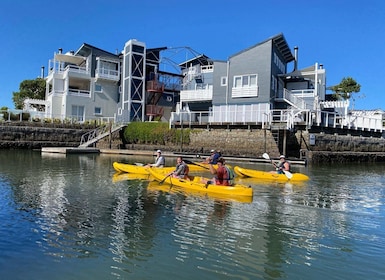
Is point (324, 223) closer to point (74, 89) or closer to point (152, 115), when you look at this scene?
point (152, 115)

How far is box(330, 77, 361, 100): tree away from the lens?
49.7 m

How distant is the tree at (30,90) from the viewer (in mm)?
57406

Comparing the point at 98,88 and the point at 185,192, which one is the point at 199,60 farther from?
the point at 185,192

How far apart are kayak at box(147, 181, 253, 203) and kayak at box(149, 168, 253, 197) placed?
0.13 metres

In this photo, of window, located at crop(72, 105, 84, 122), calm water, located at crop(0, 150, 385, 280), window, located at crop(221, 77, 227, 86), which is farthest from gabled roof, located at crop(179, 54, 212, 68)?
calm water, located at crop(0, 150, 385, 280)

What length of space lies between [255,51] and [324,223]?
2926 cm

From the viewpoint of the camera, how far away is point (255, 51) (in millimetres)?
36594

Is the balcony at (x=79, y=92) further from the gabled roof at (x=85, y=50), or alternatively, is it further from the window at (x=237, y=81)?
the window at (x=237, y=81)

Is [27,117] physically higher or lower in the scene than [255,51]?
lower

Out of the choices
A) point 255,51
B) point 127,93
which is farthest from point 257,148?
point 127,93

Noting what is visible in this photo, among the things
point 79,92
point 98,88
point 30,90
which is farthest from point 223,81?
point 30,90

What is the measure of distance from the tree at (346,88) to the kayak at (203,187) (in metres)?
40.9

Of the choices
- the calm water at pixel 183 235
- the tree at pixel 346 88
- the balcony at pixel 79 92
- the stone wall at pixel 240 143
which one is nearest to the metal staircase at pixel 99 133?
the stone wall at pixel 240 143

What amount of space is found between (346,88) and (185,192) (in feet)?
143
